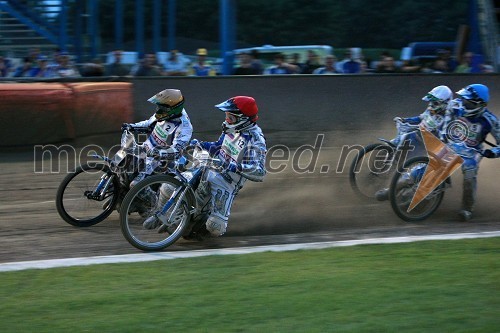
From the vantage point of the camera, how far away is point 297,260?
24.8ft

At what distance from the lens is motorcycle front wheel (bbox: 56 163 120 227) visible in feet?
29.8

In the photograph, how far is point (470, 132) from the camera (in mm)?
10219

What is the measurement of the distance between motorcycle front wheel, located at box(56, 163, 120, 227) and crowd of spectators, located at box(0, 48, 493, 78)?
272 inches

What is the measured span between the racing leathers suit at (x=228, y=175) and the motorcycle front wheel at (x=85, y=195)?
134 centimetres

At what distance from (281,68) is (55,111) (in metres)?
5.20

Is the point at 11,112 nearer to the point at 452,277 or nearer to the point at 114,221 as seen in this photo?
the point at 114,221

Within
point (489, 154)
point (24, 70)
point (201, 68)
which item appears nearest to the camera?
point (489, 154)

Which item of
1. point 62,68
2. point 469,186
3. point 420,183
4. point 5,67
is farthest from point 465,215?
point 5,67

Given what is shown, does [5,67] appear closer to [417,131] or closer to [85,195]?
[85,195]

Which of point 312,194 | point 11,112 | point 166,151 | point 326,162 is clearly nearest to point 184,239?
point 166,151

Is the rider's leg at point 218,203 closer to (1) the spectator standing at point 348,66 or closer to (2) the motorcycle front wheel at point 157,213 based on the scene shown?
(2) the motorcycle front wheel at point 157,213

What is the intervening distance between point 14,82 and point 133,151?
6.76 meters

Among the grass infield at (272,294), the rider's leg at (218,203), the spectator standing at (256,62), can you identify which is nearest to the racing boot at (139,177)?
the rider's leg at (218,203)

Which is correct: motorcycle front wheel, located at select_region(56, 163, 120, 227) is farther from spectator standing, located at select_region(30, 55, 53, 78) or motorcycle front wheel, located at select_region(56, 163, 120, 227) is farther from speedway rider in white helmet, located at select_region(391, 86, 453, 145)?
spectator standing, located at select_region(30, 55, 53, 78)
